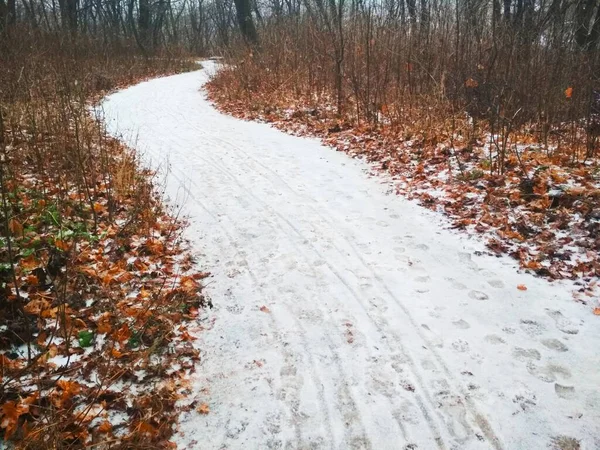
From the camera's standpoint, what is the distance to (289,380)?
246cm

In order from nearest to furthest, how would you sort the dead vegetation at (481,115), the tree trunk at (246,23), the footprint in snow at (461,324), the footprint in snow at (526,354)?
the footprint in snow at (526,354) → the footprint in snow at (461,324) → the dead vegetation at (481,115) → the tree trunk at (246,23)

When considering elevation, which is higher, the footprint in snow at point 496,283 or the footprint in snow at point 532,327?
the footprint in snow at point 496,283

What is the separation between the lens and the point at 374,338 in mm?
2762

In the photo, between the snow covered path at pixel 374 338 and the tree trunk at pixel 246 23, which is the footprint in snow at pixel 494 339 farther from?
the tree trunk at pixel 246 23

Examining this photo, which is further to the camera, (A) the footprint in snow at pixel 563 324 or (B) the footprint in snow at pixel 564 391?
(A) the footprint in snow at pixel 563 324

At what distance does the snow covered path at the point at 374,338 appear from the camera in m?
2.15

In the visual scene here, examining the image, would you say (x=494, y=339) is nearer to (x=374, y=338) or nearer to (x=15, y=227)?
(x=374, y=338)

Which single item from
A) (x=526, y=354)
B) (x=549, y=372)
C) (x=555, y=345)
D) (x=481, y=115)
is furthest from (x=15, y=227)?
(x=481, y=115)

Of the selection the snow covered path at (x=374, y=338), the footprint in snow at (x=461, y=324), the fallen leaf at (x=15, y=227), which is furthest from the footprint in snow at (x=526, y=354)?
the fallen leaf at (x=15, y=227)

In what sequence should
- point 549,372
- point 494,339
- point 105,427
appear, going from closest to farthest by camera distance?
point 105,427, point 549,372, point 494,339

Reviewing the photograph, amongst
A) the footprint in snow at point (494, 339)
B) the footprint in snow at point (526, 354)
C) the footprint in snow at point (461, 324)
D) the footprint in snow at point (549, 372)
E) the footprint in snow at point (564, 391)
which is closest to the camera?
the footprint in snow at point (564, 391)

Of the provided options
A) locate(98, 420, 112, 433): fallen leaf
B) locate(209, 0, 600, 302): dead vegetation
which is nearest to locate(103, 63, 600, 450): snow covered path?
locate(98, 420, 112, 433): fallen leaf

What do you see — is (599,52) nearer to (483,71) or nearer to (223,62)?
(483,71)

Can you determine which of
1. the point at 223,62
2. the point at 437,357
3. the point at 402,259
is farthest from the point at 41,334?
the point at 223,62
